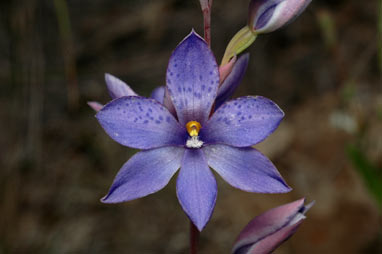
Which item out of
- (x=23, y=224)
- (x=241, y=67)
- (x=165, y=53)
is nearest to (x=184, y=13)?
(x=165, y=53)

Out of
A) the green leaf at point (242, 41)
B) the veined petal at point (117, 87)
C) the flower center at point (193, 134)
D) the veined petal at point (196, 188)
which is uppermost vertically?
the green leaf at point (242, 41)

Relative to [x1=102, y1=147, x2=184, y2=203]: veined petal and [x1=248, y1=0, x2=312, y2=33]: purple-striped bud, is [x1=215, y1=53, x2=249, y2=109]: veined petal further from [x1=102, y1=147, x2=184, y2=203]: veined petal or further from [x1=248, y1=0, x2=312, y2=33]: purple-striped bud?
[x1=102, y1=147, x2=184, y2=203]: veined petal

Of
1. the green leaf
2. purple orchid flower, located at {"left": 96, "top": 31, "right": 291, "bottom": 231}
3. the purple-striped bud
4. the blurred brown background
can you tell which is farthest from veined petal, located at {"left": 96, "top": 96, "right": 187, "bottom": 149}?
the blurred brown background

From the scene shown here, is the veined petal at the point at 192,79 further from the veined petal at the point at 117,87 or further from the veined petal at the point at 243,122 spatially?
the veined petal at the point at 117,87

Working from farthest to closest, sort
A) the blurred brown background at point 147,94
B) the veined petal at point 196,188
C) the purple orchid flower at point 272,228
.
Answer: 1. the blurred brown background at point 147,94
2. the purple orchid flower at point 272,228
3. the veined petal at point 196,188

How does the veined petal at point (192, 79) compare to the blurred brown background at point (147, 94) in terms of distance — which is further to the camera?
the blurred brown background at point (147, 94)

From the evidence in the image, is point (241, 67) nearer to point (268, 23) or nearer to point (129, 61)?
point (268, 23)

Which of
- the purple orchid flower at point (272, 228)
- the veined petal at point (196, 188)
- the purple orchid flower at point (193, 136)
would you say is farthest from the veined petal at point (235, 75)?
the purple orchid flower at point (272, 228)
